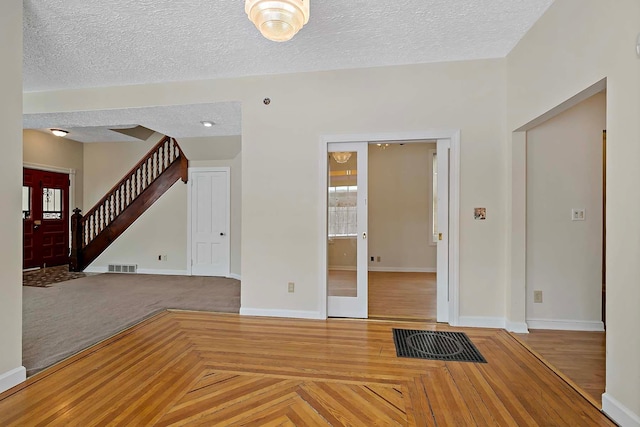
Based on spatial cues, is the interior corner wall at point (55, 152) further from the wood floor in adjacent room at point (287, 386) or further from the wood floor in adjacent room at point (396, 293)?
the wood floor in adjacent room at point (396, 293)

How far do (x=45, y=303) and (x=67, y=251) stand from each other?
13.0 ft

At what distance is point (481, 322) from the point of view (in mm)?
3428

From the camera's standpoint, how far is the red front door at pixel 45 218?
657cm

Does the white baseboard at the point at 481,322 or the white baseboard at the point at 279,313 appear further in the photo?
the white baseboard at the point at 279,313

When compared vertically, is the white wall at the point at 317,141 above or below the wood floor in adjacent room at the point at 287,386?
above

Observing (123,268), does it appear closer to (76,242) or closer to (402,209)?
(76,242)

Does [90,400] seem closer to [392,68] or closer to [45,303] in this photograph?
[45,303]

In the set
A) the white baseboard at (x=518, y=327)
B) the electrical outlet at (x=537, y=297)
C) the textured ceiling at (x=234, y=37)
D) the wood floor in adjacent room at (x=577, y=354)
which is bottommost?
the wood floor in adjacent room at (x=577, y=354)

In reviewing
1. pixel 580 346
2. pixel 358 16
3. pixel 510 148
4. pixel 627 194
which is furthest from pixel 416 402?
pixel 358 16

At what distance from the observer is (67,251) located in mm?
7434

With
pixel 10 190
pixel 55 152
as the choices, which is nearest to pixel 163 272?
pixel 55 152

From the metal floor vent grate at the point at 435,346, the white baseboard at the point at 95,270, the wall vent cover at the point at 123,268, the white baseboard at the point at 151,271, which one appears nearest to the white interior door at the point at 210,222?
the white baseboard at the point at 151,271

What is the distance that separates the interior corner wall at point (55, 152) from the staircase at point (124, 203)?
1280mm

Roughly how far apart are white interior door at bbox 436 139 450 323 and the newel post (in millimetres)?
7100
